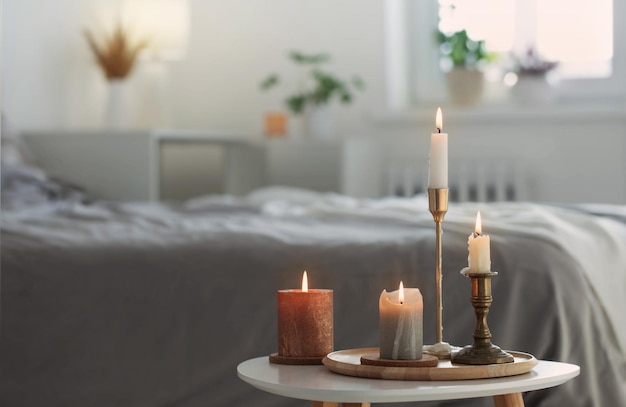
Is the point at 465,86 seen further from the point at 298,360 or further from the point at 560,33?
the point at 298,360

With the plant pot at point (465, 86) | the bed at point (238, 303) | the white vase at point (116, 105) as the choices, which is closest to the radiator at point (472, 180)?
the plant pot at point (465, 86)

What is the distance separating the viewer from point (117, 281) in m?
1.56

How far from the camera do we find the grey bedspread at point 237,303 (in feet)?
4.71

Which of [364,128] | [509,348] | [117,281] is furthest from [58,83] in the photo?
[509,348]

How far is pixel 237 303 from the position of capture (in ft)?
4.95

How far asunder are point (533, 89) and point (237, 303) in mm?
2337

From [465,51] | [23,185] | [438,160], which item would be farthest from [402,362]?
[465,51]

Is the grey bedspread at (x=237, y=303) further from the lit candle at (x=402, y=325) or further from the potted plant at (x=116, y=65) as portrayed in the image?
the potted plant at (x=116, y=65)

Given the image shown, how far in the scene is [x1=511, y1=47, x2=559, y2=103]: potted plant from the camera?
11.8 feet

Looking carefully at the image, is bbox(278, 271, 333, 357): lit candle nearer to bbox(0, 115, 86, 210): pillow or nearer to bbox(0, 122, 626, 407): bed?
bbox(0, 122, 626, 407): bed

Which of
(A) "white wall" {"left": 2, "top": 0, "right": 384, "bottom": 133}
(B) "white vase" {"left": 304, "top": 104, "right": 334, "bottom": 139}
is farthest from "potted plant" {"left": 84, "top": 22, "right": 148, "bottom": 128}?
(B) "white vase" {"left": 304, "top": 104, "right": 334, "bottom": 139}

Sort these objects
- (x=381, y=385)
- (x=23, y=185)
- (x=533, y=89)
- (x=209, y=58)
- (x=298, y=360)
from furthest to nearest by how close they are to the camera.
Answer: (x=209, y=58)
(x=533, y=89)
(x=23, y=185)
(x=298, y=360)
(x=381, y=385)

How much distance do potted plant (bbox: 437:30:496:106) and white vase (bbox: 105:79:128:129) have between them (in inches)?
46.1

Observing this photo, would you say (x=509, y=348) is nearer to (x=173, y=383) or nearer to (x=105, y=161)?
(x=173, y=383)
